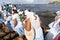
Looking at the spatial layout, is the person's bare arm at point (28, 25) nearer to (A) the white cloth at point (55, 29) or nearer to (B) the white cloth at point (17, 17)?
(B) the white cloth at point (17, 17)

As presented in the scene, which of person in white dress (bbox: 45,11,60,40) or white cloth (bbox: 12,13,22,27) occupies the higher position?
white cloth (bbox: 12,13,22,27)

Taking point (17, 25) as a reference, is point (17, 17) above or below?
above

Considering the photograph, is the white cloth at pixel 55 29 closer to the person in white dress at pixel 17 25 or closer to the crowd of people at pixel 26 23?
the crowd of people at pixel 26 23

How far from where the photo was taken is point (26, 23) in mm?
2932

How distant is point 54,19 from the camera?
2889 mm

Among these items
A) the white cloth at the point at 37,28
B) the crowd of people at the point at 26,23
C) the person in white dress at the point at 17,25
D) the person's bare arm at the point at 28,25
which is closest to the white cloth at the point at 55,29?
the crowd of people at the point at 26,23

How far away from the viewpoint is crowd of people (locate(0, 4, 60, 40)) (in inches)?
114

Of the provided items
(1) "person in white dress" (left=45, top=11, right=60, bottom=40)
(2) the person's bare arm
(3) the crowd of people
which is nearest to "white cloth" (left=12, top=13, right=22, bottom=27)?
(3) the crowd of people

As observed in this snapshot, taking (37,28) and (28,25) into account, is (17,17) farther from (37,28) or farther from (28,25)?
(37,28)

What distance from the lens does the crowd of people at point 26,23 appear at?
2893 mm

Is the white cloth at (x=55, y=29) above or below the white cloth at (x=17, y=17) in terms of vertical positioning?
below

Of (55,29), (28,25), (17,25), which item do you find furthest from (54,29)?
(17,25)

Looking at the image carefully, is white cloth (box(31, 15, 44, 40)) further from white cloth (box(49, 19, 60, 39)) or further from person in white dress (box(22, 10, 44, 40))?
white cloth (box(49, 19, 60, 39))

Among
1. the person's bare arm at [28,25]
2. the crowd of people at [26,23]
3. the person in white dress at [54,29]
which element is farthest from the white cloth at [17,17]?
the person in white dress at [54,29]
